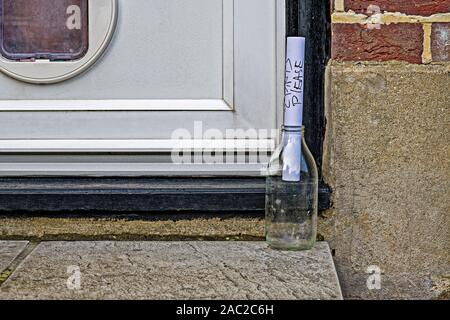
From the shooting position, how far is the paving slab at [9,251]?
5.04 ft

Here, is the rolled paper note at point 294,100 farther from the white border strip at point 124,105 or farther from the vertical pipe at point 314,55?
the white border strip at point 124,105

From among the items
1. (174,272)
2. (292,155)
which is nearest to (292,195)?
(292,155)

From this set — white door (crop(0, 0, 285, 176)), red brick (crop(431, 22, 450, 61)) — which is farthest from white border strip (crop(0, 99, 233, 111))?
red brick (crop(431, 22, 450, 61))

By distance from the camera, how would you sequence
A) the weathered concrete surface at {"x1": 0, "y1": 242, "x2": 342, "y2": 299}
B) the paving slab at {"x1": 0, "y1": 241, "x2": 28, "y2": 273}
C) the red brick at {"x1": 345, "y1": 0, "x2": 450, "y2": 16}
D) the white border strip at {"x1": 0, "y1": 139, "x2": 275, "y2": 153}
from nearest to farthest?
the weathered concrete surface at {"x1": 0, "y1": 242, "x2": 342, "y2": 299}, the paving slab at {"x1": 0, "y1": 241, "x2": 28, "y2": 273}, the red brick at {"x1": 345, "y1": 0, "x2": 450, "y2": 16}, the white border strip at {"x1": 0, "y1": 139, "x2": 275, "y2": 153}

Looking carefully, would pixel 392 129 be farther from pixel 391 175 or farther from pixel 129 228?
pixel 129 228

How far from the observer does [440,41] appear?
1647 millimetres

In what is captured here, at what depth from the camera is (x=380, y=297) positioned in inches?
66.6

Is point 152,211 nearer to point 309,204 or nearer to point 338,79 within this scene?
point 309,204

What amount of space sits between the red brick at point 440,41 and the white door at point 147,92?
1.05 feet

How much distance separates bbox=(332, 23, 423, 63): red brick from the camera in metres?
1.65

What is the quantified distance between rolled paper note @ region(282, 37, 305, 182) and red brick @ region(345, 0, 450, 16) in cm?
16

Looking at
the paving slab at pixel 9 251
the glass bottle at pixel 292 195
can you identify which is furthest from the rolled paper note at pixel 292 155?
the paving slab at pixel 9 251

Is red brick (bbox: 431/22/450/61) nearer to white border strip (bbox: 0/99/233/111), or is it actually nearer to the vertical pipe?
the vertical pipe

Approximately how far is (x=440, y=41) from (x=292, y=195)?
1.45ft
